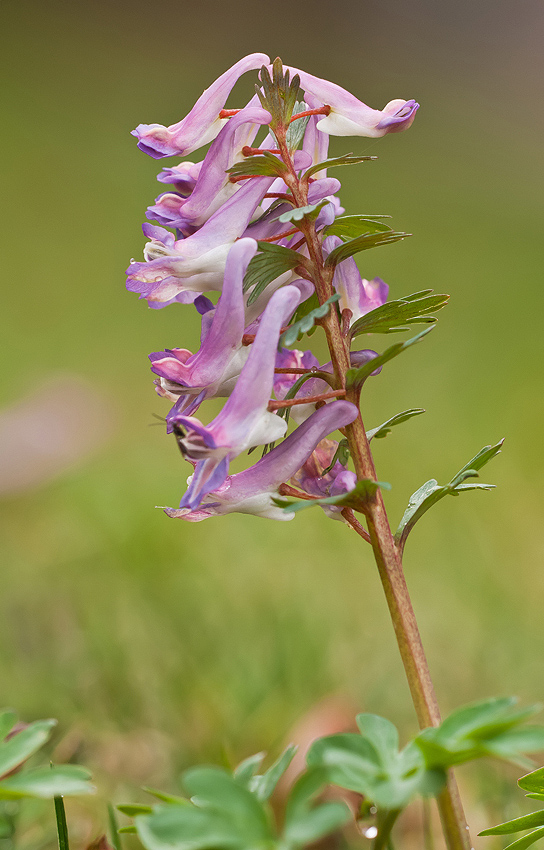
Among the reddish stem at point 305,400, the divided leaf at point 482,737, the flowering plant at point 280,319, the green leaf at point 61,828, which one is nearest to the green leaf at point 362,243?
the flowering plant at point 280,319

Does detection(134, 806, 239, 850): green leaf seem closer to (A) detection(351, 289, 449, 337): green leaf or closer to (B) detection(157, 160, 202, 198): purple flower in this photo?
(A) detection(351, 289, 449, 337): green leaf

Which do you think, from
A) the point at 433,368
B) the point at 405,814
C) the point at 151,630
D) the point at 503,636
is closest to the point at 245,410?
the point at 405,814

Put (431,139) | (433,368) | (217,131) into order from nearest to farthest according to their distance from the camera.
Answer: (217,131) < (433,368) < (431,139)

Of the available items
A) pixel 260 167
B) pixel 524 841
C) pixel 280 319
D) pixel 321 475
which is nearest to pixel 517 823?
pixel 524 841

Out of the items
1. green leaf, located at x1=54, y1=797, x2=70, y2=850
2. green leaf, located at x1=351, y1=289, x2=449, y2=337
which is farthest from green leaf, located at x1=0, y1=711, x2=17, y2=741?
green leaf, located at x1=351, y1=289, x2=449, y2=337

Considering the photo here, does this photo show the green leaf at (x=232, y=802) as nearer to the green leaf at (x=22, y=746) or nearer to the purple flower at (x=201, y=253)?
the green leaf at (x=22, y=746)

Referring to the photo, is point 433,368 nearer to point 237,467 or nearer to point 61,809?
point 237,467
